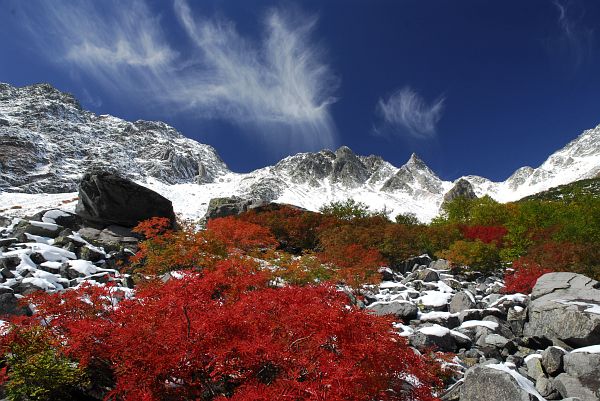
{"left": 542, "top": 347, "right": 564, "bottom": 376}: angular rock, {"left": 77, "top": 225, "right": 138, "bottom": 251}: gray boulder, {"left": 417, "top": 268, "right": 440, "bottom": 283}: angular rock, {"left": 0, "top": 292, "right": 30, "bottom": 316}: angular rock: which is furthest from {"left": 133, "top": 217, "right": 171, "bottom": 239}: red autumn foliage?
{"left": 542, "top": 347, "right": 564, "bottom": 376}: angular rock

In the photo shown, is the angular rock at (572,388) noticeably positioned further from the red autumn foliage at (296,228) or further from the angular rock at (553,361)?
the red autumn foliage at (296,228)

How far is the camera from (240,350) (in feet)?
19.9

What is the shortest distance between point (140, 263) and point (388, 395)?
48.1ft

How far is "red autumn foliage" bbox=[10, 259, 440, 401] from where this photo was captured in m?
5.91

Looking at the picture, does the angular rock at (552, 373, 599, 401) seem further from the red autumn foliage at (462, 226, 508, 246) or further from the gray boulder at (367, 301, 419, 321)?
the red autumn foliage at (462, 226, 508, 246)

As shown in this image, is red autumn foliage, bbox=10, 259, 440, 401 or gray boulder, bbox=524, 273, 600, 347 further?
gray boulder, bbox=524, 273, 600, 347

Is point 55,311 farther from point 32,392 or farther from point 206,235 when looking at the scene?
point 206,235

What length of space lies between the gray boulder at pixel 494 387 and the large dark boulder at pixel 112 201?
22407mm

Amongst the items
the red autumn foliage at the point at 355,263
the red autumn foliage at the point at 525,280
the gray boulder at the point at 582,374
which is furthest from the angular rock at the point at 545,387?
the red autumn foliage at the point at 355,263

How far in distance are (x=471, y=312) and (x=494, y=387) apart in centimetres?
710

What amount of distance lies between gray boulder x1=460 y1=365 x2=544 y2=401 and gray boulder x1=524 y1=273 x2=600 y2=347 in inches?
186

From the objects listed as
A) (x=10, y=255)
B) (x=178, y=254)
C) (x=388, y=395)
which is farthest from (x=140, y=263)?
(x=388, y=395)

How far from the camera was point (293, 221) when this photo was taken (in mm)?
32062

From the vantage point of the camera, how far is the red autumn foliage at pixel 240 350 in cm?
591
